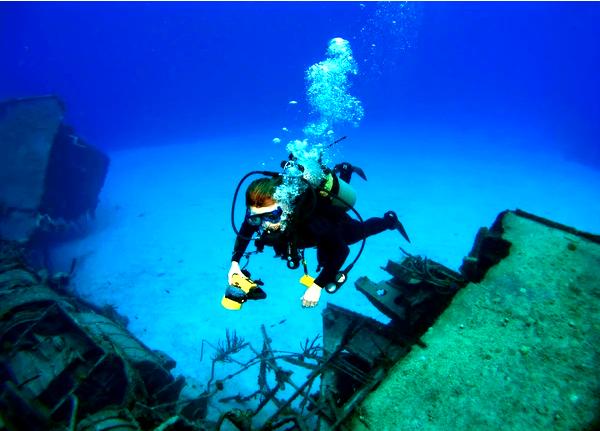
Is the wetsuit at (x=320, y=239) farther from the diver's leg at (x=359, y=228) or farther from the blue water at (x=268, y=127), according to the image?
the blue water at (x=268, y=127)

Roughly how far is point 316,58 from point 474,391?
136 meters

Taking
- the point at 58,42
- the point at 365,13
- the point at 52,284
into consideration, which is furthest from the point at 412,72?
the point at 52,284

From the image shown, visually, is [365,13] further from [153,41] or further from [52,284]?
[52,284]

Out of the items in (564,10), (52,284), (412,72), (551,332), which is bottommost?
(52,284)

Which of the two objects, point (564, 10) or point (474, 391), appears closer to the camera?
point (474, 391)

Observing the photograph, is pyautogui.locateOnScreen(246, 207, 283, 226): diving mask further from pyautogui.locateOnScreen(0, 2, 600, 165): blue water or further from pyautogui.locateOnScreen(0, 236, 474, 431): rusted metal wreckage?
pyautogui.locateOnScreen(0, 2, 600, 165): blue water

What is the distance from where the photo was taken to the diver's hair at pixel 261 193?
11.1 ft

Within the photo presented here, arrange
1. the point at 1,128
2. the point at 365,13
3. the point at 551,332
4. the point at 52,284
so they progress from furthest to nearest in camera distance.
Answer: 1. the point at 365,13
2. the point at 1,128
3. the point at 52,284
4. the point at 551,332

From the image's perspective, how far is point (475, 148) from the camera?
106ft

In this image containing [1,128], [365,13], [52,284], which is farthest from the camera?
[365,13]

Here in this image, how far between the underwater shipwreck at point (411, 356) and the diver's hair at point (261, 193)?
1801mm

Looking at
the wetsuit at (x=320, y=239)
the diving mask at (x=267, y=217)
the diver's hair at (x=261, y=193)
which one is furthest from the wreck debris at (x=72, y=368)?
the diver's hair at (x=261, y=193)

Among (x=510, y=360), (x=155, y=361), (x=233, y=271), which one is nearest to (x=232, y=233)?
(x=155, y=361)

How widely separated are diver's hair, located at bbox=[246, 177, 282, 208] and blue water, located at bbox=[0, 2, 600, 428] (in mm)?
6072
